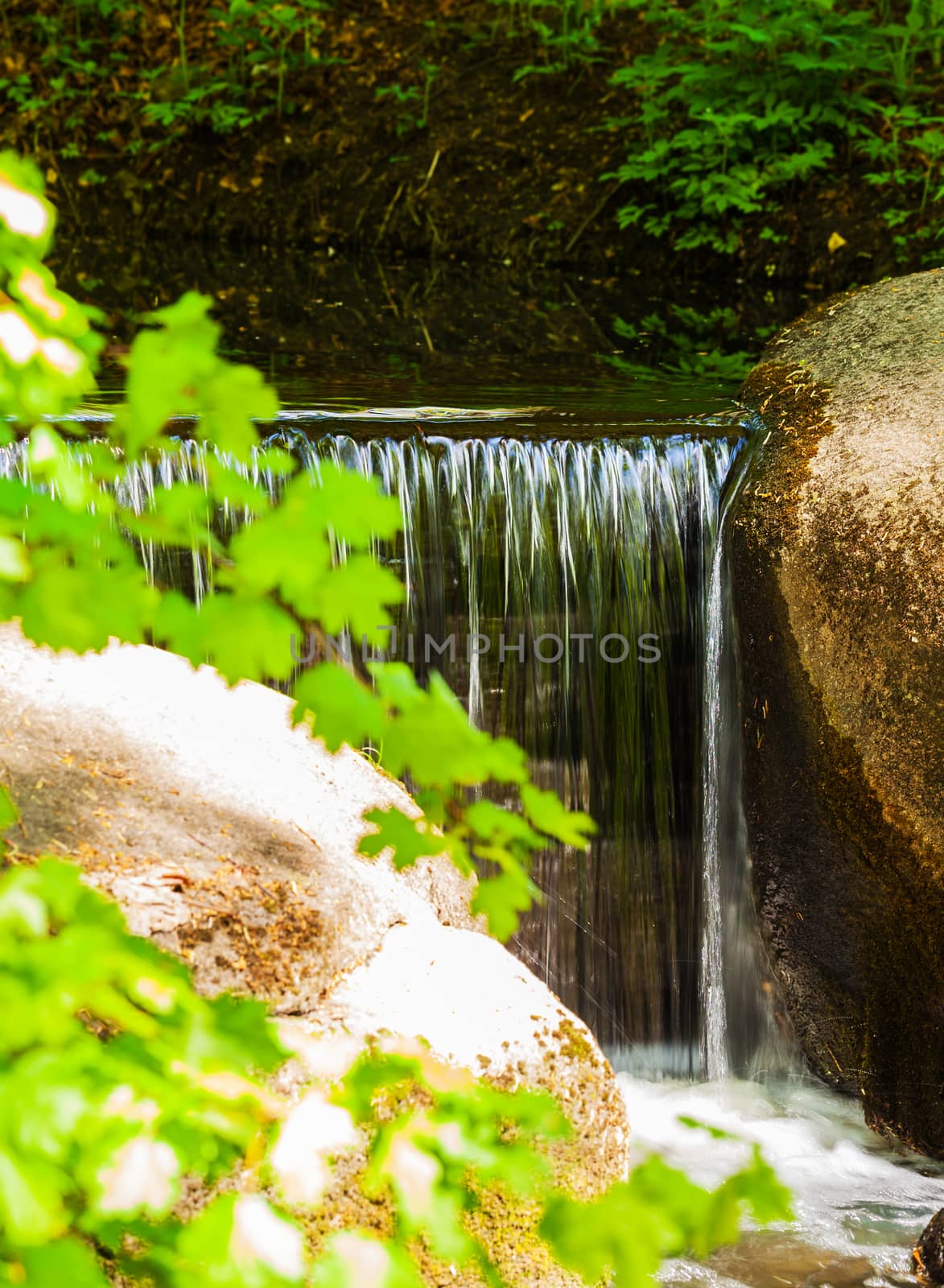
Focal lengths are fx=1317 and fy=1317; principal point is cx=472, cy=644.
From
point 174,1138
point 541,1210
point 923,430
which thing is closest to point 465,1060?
point 541,1210

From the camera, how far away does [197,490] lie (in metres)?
0.98

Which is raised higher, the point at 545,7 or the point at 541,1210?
the point at 545,7

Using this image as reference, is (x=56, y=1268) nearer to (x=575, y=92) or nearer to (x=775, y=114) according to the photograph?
(x=775, y=114)

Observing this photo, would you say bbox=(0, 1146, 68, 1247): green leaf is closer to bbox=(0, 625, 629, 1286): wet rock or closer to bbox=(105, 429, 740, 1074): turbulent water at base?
bbox=(0, 625, 629, 1286): wet rock

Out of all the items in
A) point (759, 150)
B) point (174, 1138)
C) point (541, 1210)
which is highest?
point (759, 150)

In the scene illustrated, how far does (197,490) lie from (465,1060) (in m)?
1.61

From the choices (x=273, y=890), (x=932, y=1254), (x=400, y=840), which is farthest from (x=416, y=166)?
(x=400, y=840)

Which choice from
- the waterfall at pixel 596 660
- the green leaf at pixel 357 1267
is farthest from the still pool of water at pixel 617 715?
the green leaf at pixel 357 1267

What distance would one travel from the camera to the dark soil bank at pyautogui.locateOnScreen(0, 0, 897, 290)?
8.48 meters

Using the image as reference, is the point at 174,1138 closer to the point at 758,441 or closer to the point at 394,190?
the point at 758,441

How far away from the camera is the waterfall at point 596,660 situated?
391 cm

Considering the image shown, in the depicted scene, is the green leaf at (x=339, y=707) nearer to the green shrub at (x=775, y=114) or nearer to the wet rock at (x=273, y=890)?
the wet rock at (x=273, y=890)

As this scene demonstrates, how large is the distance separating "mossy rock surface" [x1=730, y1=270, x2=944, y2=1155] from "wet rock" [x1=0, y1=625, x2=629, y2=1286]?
1.13 metres

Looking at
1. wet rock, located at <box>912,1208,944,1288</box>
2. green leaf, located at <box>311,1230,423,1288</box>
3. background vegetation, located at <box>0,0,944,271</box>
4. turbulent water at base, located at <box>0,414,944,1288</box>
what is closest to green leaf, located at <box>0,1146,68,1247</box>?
green leaf, located at <box>311,1230,423,1288</box>
